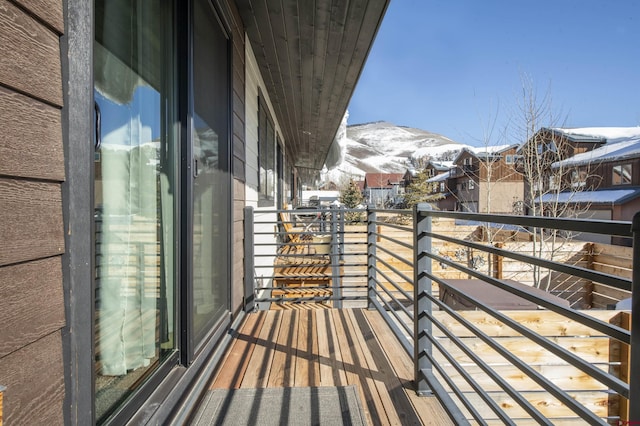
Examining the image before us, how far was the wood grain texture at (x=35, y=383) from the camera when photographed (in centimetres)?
64

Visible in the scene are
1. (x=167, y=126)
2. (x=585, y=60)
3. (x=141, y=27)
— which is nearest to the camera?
(x=141, y=27)

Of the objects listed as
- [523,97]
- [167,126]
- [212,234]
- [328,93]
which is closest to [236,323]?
[212,234]

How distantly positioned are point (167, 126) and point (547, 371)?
10.5 ft

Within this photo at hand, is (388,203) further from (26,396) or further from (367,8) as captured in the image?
(26,396)

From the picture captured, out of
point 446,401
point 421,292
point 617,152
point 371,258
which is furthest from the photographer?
point 617,152

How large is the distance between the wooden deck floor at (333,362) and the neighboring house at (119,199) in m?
0.21

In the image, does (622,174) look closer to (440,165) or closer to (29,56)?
(440,165)

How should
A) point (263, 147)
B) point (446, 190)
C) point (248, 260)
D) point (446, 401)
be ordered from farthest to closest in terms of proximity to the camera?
point (446, 190)
point (263, 147)
point (248, 260)
point (446, 401)

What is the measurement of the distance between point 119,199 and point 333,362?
1.49m

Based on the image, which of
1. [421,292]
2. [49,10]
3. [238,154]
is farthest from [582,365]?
[238,154]

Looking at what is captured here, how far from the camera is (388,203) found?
83.2 feet

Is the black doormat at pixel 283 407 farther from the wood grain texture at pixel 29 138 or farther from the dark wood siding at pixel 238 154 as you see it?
the wood grain texture at pixel 29 138

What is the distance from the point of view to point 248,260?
302 centimetres

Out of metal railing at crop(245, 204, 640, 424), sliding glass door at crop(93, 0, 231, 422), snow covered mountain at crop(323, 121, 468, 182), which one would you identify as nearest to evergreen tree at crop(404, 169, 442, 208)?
metal railing at crop(245, 204, 640, 424)
